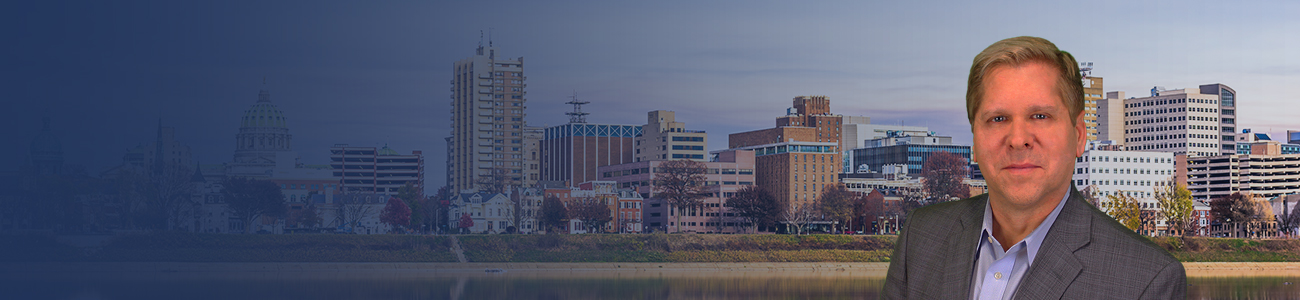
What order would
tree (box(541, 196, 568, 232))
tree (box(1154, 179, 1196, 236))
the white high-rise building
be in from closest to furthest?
tree (box(1154, 179, 1196, 236))
tree (box(541, 196, 568, 232))
the white high-rise building

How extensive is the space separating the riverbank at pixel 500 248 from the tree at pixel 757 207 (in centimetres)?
1024

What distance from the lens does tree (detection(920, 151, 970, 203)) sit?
289 feet

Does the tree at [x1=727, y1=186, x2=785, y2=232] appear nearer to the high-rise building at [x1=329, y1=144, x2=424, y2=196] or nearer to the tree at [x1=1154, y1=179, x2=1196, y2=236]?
the tree at [x1=1154, y1=179, x2=1196, y2=236]

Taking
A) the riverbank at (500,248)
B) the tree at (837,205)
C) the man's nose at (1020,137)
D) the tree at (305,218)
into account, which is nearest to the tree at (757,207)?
the tree at (837,205)

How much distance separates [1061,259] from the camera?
198cm

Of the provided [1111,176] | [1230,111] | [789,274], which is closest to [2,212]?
[789,274]

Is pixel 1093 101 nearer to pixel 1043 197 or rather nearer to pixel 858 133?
pixel 858 133

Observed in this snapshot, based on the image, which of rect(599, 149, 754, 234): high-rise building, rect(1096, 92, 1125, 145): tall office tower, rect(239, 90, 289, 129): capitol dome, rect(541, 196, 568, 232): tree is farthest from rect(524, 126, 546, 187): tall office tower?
rect(1096, 92, 1125, 145): tall office tower

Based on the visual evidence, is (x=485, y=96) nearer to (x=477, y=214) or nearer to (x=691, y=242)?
(x=477, y=214)

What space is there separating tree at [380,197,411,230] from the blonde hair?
95770mm

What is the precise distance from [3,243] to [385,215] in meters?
31.6

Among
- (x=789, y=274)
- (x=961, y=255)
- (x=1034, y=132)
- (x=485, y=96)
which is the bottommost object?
(x=789, y=274)

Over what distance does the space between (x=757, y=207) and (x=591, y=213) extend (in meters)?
12.0

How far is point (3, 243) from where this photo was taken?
6931 cm
